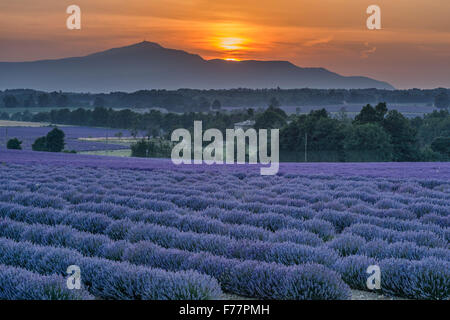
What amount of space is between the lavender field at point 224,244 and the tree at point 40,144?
43.5m

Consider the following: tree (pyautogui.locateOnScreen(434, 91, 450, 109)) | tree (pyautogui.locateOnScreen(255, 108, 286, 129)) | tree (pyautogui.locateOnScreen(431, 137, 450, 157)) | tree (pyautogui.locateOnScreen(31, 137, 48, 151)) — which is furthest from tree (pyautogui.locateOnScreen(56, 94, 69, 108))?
tree (pyautogui.locateOnScreen(431, 137, 450, 157))

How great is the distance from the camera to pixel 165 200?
1002 cm

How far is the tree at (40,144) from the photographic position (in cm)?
5256

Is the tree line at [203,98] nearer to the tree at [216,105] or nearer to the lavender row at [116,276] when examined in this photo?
the tree at [216,105]

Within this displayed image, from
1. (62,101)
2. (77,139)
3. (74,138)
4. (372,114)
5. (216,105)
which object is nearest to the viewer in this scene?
(372,114)

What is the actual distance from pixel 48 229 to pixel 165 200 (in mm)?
3594

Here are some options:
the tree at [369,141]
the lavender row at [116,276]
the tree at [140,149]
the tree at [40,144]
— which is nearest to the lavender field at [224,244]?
the lavender row at [116,276]

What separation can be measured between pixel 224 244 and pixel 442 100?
99479 mm

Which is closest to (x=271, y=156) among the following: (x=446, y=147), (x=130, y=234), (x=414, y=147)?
(x=414, y=147)

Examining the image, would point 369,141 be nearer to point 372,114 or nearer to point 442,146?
point 372,114

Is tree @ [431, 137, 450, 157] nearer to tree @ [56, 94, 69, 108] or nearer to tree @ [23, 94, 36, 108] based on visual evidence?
tree @ [56, 94, 69, 108]

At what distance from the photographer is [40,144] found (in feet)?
175

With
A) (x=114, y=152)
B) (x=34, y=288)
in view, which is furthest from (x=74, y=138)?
(x=34, y=288)
